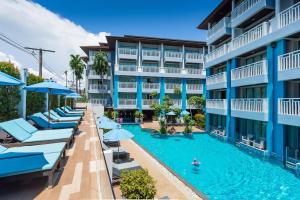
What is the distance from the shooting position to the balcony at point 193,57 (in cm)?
4191

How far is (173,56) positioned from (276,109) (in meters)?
26.9

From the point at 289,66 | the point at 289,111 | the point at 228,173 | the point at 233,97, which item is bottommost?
the point at 228,173

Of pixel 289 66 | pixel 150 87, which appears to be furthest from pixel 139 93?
pixel 289 66

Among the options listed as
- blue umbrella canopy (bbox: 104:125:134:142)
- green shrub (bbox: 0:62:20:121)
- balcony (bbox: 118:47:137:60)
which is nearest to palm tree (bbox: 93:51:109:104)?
balcony (bbox: 118:47:137:60)

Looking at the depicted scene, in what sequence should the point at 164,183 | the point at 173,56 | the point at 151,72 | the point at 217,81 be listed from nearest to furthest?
the point at 164,183, the point at 217,81, the point at 151,72, the point at 173,56

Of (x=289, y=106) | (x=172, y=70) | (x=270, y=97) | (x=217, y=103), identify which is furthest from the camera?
(x=172, y=70)

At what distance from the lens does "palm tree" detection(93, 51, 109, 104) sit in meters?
40.7

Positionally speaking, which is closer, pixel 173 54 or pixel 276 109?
pixel 276 109

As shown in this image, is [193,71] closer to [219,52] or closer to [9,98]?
[219,52]

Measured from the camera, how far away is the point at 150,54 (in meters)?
39.8

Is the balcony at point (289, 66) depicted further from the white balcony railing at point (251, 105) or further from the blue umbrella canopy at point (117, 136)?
the blue umbrella canopy at point (117, 136)

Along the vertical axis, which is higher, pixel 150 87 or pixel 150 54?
pixel 150 54

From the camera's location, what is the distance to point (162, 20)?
23500 mm

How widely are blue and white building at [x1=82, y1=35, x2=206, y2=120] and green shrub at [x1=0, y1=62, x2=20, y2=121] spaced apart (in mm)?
22775
